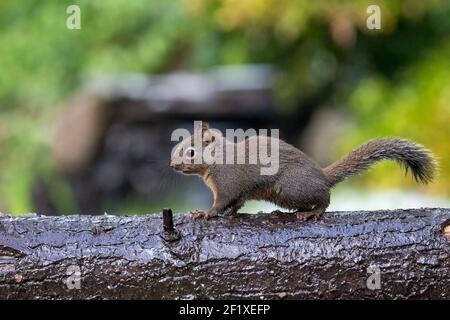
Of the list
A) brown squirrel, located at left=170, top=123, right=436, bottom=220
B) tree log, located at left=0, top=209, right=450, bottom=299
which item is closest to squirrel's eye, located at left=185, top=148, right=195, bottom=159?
brown squirrel, located at left=170, top=123, right=436, bottom=220

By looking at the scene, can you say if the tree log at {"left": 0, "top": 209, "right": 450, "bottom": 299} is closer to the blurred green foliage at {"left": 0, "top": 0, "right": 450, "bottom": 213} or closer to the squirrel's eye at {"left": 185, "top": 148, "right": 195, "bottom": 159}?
the squirrel's eye at {"left": 185, "top": 148, "right": 195, "bottom": 159}

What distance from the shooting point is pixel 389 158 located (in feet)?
11.5

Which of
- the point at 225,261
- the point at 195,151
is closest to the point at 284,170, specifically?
the point at 195,151

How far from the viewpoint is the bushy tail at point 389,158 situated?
3457mm

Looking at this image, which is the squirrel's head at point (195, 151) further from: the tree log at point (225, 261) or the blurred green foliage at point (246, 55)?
the blurred green foliage at point (246, 55)

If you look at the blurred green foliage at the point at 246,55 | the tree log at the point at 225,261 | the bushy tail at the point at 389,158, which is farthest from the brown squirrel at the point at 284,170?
the blurred green foliage at the point at 246,55

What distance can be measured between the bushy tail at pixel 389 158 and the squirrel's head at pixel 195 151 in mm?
514

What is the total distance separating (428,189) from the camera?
20.9 ft

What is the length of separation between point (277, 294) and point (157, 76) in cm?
865

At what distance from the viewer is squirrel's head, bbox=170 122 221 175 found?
3488 millimetres

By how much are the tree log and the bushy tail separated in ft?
1.41

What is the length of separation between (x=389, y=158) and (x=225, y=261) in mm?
958
